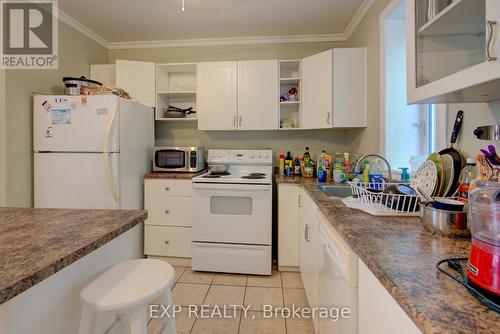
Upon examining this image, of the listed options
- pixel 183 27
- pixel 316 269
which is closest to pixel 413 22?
pixel 316 269

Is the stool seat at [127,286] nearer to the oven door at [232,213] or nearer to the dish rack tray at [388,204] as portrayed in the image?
the dish rack tray at [388,204]

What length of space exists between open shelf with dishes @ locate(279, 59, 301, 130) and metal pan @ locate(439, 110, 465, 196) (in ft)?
5.29

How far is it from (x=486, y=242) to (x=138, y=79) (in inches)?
119

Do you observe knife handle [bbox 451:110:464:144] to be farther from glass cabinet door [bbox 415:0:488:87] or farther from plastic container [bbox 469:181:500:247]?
plastic container [bbox 469:181:500:247]

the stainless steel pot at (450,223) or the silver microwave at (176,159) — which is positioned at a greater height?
the silver microwave at (176,159)

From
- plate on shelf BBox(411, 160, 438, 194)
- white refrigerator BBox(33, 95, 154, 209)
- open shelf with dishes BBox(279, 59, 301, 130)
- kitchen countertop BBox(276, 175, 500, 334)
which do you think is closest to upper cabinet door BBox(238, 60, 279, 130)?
open shelf with dishes BBox(279, 59, 301, 130)

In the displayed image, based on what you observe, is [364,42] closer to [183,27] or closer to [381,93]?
[381,93]

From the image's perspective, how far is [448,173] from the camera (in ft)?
3.71

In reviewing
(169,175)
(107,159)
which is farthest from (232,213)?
(107,159)

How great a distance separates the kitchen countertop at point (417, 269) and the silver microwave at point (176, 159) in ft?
5.97

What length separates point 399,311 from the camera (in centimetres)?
57

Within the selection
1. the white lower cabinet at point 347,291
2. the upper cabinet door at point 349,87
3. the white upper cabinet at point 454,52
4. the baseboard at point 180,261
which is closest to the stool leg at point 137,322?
the white lower cabinet at point 347,291

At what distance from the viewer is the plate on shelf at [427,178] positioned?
3.71ft

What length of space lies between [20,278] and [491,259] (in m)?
0.98
